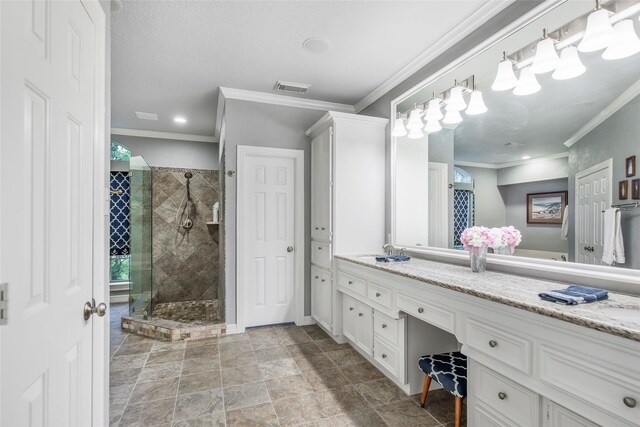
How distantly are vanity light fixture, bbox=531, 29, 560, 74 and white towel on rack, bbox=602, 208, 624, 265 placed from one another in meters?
0.84

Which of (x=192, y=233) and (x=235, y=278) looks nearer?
(x=235, y=278)

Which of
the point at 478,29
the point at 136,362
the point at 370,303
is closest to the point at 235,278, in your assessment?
the point at 136,362

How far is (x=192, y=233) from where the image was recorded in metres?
5.10

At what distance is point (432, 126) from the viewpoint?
8.86ft

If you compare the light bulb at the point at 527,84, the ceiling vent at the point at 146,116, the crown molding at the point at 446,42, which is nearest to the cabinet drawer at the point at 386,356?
the light bulb at the point at 527,84

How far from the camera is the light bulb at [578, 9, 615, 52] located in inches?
58.9

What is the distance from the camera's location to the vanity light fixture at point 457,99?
2389 millimetres

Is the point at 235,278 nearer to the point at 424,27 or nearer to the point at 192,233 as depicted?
the point at 192,233

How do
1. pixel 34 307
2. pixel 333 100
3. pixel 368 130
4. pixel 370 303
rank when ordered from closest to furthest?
pixel 34 307
pixel 370 303
pixel 368 130
pixel 333 100

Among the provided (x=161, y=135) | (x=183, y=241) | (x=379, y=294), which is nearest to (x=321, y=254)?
(x=379, y=294)

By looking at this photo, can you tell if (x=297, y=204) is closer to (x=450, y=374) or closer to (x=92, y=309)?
(x=450, y=374)

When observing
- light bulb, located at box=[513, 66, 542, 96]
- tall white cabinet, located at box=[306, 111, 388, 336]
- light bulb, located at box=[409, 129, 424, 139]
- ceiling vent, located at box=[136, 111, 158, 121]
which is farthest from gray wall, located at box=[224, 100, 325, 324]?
light bulb, located at box=[513, 66, 542, 96]

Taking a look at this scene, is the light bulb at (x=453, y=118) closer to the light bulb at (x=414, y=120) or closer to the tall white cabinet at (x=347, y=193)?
the light bulb at (x=414, y=120)

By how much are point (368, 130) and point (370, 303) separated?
1.72 m
